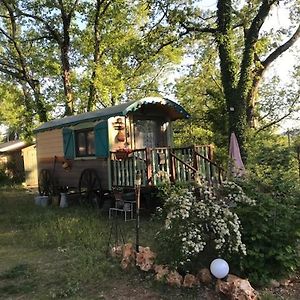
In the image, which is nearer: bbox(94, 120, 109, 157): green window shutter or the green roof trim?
the green roof trim

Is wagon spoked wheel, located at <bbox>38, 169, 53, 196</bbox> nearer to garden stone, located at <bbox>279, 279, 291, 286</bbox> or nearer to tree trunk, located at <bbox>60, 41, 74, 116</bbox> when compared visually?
tree trunk, located at <bbox>60, 41, 74, 116</bbox>

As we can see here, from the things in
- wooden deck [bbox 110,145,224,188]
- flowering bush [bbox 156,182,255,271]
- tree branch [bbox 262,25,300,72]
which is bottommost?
flowering bush [bbox 156,182,255,271]

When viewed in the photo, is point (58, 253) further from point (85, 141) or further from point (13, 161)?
point (13, 161)

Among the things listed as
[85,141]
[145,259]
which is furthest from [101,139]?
[145,259]

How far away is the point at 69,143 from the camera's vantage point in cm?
1305

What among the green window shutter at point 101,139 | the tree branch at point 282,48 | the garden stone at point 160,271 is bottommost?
the garden stone at point 160,271

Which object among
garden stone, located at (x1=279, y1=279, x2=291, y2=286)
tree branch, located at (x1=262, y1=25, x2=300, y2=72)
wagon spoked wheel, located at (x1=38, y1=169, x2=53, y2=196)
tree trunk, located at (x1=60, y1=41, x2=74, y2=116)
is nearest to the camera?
garden stone, located at (x1=279, y1=279, x2=291, y2=286)

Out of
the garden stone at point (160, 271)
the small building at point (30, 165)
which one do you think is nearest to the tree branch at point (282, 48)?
the garden stone at point (160, 271)

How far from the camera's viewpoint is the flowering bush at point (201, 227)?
4348mm

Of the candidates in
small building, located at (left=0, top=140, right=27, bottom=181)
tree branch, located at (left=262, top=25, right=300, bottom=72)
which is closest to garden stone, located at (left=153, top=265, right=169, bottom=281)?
tree branch, located at (left=262, top=25, right=300, bottom=72)

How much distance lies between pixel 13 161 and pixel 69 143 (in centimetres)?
1444

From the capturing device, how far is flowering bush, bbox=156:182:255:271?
435 centimetres

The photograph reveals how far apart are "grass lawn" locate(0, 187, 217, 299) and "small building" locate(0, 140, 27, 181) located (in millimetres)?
15771

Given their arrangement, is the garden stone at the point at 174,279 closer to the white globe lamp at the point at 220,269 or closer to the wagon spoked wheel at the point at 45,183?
the white globe lamp at the point at 220,269
